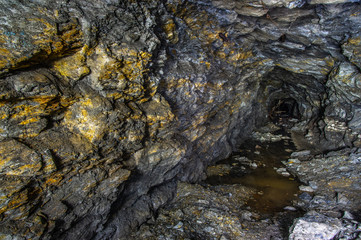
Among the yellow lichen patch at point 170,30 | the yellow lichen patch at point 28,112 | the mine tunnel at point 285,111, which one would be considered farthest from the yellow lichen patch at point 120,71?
the mine tunnel at point 285,111

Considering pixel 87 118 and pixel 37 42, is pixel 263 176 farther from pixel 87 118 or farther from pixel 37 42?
pixel 37 42

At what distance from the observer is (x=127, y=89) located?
162 inches

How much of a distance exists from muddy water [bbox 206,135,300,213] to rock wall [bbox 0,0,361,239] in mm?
1078

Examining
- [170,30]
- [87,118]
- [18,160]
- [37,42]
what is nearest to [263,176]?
[170,30]

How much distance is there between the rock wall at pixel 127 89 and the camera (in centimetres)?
293

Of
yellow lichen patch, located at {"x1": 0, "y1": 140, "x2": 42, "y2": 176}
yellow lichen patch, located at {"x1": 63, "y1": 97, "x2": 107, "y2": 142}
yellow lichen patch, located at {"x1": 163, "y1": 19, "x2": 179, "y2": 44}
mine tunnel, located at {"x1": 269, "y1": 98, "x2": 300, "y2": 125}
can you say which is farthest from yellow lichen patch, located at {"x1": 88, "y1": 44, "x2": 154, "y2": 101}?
mine tunnel, located at {"x1": 269, "y1": 98, "x2": 300, "y2": 125}

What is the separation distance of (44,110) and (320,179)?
25.4ft

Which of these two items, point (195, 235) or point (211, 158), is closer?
point (195, 235)

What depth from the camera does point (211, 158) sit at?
8156 mm

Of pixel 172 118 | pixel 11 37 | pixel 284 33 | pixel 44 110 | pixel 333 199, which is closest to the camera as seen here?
pixel 11 37

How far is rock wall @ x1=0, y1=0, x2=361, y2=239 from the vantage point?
2926 millimetres

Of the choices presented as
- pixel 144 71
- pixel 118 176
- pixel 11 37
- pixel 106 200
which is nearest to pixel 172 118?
pixel 144 71

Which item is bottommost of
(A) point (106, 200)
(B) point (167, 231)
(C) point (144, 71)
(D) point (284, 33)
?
(B) point (167, 231)

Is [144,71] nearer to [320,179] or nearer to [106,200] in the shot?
[106,200]
